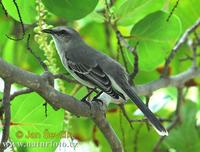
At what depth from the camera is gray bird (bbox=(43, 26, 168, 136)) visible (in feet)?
10.3

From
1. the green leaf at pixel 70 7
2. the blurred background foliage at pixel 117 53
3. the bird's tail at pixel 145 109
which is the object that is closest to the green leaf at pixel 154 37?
the blurred background foliage at pixel 117 53

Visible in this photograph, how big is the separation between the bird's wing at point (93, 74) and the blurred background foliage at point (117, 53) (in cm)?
10

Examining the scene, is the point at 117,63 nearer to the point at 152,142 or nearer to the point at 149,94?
the point at 149,94

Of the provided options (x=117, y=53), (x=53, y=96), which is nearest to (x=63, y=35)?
(x=117, y=53)

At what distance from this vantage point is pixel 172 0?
132 inches

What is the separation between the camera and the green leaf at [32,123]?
272 centimetres

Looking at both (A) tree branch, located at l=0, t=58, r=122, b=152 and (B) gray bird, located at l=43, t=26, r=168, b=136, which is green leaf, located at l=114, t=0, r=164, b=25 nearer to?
(B) gray bird, located at l=43, t=26, r=168, b=136

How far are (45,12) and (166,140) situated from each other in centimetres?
130

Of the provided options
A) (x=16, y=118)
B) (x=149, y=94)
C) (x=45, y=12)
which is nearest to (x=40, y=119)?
(x=16, y=118)

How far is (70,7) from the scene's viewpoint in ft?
8.83

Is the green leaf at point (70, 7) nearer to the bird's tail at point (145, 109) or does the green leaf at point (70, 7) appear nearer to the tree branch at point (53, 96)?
the tree branch at point (53, 96)

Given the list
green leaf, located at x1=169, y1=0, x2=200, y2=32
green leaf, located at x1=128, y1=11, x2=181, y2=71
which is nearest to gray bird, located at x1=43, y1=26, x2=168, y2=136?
green leaf, located at x1=128, y1=11, x2=181, y2=71

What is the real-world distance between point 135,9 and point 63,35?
76cm

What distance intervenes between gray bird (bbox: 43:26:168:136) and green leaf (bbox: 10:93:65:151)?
381 mm
